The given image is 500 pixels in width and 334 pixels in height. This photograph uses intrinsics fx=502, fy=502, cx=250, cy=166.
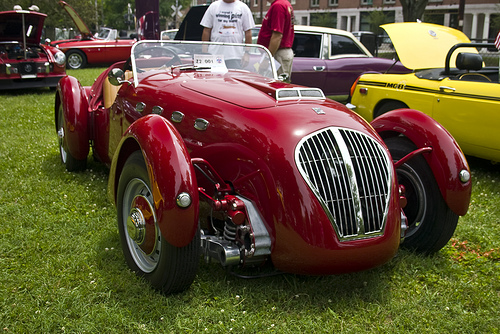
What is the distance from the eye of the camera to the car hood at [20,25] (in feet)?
34.7

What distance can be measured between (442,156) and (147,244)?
6.37 ft

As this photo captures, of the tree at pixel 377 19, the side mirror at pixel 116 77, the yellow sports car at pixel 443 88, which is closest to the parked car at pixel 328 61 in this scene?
the yellow sports car at pixel 443 88

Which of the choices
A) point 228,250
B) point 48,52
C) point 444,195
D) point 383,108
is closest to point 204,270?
point 228,250

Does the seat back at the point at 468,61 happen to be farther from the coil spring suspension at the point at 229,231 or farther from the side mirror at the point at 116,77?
the coil spring suspension at the point at 229,231

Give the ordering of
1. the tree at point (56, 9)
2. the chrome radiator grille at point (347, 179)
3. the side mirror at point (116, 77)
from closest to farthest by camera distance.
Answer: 1. the chrome radiator grille at point (347, 179)
2. the side mirror at point (116, 77)
3. the tree at point (56, 9)

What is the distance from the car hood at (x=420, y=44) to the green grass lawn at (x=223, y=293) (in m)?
2.77

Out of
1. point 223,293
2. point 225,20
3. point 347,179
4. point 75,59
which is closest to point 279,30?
point 225,20

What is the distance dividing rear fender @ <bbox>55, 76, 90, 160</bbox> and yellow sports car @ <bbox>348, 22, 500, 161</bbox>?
369cm

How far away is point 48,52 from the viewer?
11.5 m

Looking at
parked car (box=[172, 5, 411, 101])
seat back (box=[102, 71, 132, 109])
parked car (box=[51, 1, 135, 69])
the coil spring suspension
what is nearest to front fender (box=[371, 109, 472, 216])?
the coil spring suspension

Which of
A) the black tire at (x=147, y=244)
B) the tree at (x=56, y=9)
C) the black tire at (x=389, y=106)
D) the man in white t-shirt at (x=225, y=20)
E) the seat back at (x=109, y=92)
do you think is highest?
the tree at (x=56, y=9)

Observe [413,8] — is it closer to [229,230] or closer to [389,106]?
[389,106]

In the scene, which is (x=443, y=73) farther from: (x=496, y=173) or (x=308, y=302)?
(x=308, y=302)

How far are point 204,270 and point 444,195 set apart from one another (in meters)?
1.60
